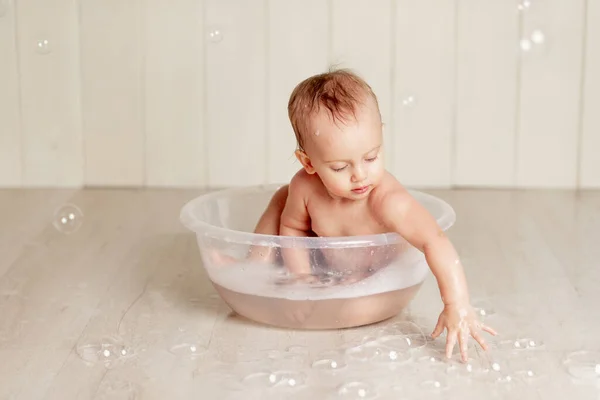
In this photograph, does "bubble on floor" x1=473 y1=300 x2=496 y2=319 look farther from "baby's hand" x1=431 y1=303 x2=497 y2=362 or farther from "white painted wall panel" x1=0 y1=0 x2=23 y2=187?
"white painted wall panel" x1=0 y1=0 x2=23 y2=187

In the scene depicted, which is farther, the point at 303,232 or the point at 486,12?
the point at 486,12

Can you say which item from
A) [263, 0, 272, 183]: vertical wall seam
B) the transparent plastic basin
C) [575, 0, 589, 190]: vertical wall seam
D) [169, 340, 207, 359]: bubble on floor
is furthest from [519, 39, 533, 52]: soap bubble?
[169, 340, 207, 359]: bubble on floor

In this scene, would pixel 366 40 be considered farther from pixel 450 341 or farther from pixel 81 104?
pixel 450 341

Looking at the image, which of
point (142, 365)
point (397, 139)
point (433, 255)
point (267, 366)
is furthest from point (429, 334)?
point (397, 139)

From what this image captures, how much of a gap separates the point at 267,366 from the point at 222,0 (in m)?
1.27

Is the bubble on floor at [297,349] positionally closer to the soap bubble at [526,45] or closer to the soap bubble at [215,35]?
the soap bubble at [215,35]

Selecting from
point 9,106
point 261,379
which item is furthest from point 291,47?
point 261,379

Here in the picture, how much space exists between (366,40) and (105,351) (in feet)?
4.12

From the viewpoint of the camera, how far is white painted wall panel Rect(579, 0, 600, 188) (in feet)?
7.93

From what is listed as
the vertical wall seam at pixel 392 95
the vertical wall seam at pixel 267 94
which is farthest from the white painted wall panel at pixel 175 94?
the vertical wall seam at pixel 392 95

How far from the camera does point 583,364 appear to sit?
136 centimetres

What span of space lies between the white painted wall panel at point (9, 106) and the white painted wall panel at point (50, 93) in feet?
0.05

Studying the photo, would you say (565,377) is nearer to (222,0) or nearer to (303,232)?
(303,232)

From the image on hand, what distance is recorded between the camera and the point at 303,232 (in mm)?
1611
